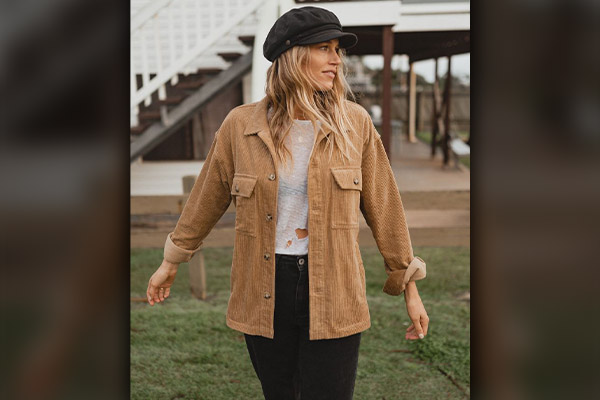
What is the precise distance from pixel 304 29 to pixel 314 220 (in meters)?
0.60

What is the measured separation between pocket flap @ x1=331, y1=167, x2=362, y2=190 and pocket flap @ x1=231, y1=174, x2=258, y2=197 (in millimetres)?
263

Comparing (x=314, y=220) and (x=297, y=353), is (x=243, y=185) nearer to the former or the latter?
(x=314, y=220)

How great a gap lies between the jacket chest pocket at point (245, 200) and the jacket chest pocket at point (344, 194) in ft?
0.85

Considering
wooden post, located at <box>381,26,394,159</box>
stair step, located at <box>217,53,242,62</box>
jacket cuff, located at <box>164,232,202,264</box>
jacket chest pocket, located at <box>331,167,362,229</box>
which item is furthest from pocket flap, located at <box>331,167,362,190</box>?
stair step, located at <box>217,53,242,62</box>

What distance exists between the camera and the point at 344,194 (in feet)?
6.83

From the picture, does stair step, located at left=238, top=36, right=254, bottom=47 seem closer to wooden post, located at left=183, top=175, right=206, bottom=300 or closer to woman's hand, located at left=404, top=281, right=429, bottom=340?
wooden post, located at left=183, top=175, right=206, bottom=300

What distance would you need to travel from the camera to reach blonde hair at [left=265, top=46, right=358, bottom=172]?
6.68ft

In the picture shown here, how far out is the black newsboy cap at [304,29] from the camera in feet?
6.57

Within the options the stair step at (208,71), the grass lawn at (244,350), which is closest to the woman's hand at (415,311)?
the grass lawn at (244,350)
